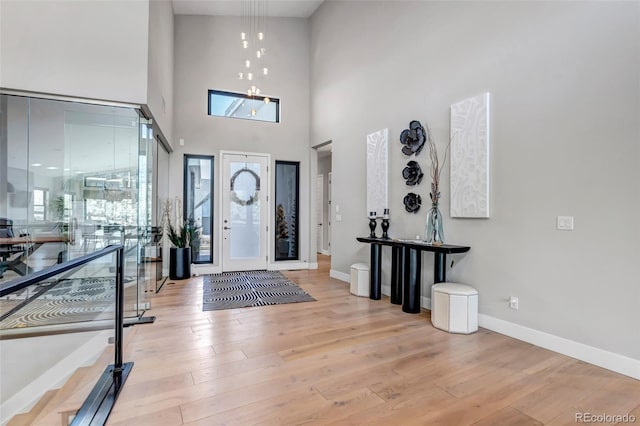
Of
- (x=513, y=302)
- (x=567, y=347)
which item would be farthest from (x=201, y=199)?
(x=567, y=347)

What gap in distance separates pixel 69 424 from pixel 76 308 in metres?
2.14

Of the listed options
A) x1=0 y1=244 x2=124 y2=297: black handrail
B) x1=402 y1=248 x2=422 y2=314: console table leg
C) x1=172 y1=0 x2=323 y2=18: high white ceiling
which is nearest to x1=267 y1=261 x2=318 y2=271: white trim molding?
x1=402 y1=248 x2=422 y2=314: console table leg

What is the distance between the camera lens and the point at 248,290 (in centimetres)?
507

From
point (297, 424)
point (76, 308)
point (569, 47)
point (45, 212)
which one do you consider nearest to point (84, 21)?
point (45, 212)

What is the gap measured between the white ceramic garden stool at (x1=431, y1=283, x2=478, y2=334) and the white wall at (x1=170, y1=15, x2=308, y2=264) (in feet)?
13.4

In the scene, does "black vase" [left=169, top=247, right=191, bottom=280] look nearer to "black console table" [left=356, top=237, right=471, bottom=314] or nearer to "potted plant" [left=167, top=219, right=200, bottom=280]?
"potted plant" [left=167, top=219, right=200, bottom=280]

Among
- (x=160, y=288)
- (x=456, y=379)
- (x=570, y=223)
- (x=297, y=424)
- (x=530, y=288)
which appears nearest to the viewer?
(x=297, y=424)

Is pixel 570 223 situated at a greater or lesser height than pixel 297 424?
greater

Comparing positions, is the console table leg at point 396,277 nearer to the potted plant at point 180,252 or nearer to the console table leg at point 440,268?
the console table leg at point 440,268

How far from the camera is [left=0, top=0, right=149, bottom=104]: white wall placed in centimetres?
314

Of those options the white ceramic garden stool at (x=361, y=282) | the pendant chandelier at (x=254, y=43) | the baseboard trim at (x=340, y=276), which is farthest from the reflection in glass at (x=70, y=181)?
the pendant chandelier at (x=254, y=43)

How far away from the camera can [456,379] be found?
237 centimetres

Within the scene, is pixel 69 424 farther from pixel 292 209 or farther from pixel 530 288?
pixel 292 209

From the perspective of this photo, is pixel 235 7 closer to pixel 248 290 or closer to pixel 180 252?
pixel 180 252
